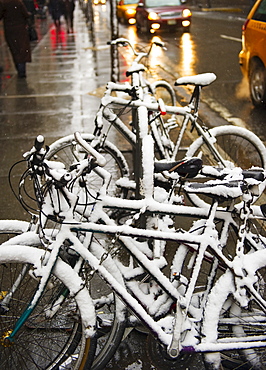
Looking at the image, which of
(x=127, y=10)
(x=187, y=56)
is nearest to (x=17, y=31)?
(x=187, y=56)

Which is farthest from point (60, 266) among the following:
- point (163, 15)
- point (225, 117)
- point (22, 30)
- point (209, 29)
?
point (209, 29)

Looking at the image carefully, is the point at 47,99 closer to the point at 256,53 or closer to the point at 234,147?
the point at 256,53

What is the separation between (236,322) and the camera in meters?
2.66

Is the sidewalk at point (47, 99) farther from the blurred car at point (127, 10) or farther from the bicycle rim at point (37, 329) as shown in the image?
the blurred car at point (127, 10)

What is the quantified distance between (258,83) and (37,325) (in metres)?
7.00

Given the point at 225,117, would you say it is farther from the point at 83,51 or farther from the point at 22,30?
the point at 83,51

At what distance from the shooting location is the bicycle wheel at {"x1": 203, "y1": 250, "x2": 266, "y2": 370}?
249cm

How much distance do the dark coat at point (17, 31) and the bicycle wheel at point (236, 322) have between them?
10.1 meters

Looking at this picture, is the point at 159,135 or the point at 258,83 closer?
the point at 159,135

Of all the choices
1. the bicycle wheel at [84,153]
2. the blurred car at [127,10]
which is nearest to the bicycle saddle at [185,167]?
the bicycle wheel at [84,153]

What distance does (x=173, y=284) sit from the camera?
279 centimetres

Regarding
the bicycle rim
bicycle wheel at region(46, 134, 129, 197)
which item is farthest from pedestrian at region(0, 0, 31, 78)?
the bicycle rim

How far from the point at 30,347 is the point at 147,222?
44.9 inches

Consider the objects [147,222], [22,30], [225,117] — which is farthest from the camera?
[22,30]
